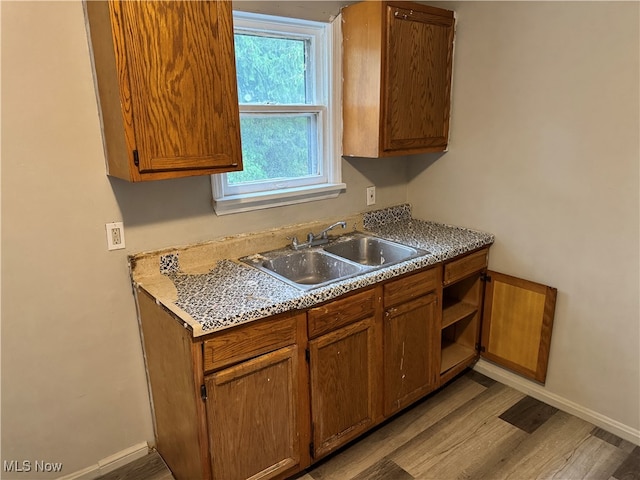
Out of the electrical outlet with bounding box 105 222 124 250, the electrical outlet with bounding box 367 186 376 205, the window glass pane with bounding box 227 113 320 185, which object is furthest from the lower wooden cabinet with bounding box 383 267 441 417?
the electrical outlet with bounding box 105 222 124 250

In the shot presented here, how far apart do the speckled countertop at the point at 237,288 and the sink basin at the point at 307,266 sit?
154 mm

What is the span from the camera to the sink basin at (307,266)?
7.25 ft

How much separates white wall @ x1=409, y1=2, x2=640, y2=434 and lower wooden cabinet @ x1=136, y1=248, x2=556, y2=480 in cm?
17

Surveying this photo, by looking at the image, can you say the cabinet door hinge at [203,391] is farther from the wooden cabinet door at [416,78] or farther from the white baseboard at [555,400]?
the white baseboard at [555,400]

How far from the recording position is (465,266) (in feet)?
8.15

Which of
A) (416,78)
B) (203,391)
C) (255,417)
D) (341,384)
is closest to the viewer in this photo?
(203,391)

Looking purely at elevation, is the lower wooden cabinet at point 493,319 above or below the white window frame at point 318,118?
below

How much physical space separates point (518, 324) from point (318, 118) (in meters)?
1.61

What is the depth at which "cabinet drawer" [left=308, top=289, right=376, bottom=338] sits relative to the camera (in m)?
1.84

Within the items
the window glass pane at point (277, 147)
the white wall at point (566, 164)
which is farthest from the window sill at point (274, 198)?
the white wall at point (566, 164)

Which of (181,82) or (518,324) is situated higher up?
(181,82)

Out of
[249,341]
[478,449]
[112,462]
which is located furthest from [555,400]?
[112,462]

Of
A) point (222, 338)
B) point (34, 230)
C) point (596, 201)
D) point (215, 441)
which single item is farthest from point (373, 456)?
point (34, 230)

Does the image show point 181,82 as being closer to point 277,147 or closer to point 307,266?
point 277,147
